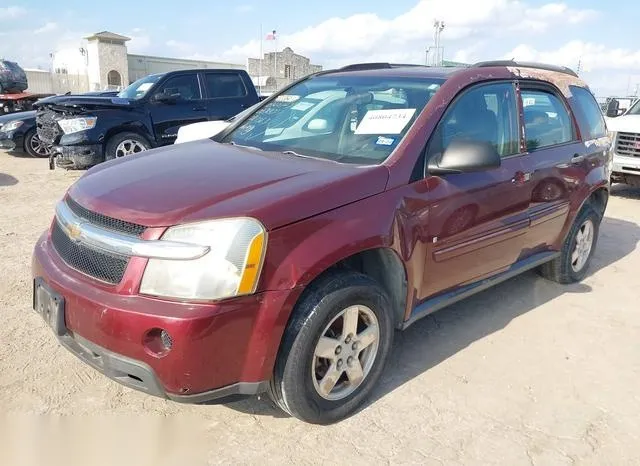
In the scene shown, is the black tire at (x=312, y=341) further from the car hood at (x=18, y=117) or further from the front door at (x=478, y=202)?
the car hood at (x=18, y=117)

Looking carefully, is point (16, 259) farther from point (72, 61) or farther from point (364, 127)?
point (72, 61)

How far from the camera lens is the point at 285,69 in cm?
5875

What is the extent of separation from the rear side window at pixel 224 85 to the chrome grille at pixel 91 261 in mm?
7475

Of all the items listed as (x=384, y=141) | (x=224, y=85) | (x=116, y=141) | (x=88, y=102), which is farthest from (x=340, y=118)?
(x=224, y=85)

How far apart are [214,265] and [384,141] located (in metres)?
1.33

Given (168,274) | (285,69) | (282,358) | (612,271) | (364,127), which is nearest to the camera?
(168,274)

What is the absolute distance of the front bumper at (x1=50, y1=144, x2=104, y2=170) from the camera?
8602 mm

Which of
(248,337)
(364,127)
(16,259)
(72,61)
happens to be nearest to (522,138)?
(364,127)

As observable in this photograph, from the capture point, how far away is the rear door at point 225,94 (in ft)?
32.1

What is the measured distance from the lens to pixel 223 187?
102 inches

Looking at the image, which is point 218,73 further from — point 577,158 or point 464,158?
point 464,158

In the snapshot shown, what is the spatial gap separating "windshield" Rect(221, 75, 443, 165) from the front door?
243 millimetres

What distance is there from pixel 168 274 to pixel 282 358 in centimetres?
65

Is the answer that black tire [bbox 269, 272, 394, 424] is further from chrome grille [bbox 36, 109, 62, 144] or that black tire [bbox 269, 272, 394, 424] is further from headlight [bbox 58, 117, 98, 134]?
chrome grille [bbox 36, 109, 62, 144]
